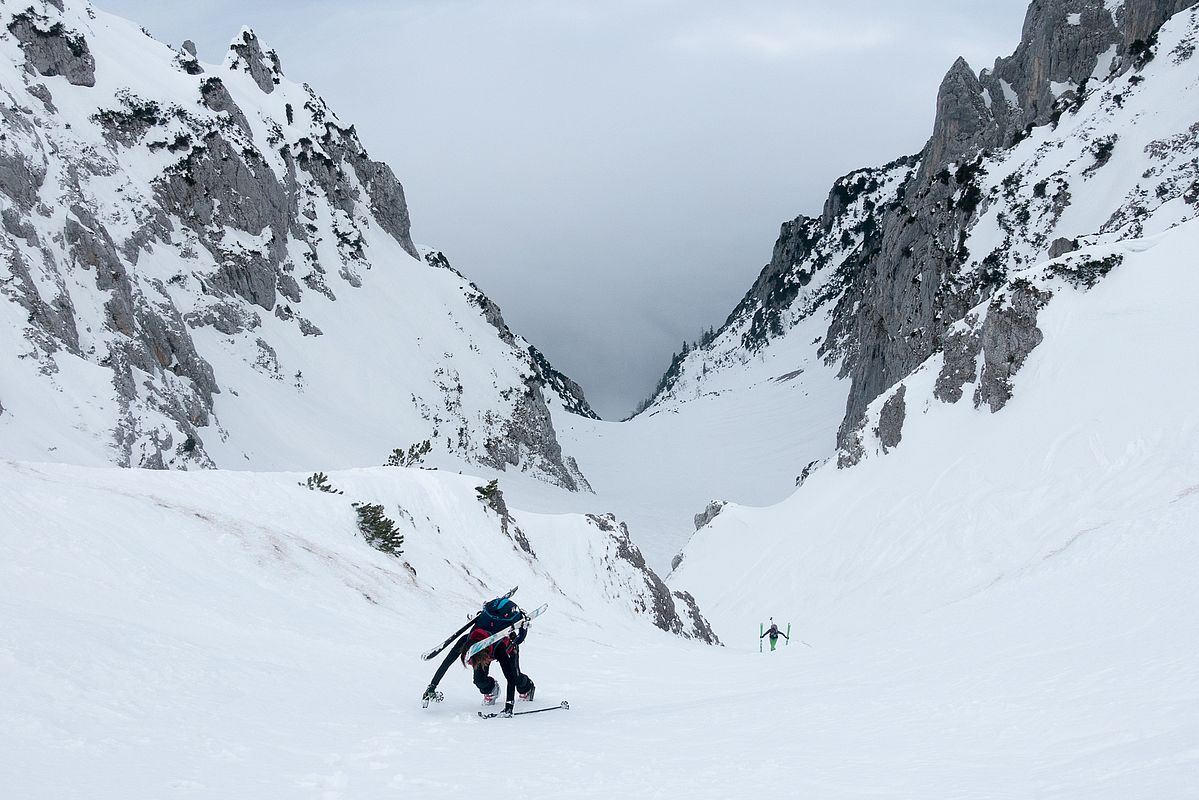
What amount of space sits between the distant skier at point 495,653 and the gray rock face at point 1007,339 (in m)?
27.4

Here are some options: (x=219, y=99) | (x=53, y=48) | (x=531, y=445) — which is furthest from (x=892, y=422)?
(x=53, y=48)

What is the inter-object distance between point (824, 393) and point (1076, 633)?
97.3 m

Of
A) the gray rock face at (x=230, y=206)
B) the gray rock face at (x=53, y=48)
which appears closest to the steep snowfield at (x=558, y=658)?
the gray rock face at (x=230, y=206)

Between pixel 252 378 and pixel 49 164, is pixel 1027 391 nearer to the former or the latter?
pixel 252 378

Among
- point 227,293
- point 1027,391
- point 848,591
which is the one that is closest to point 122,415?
point 227,293

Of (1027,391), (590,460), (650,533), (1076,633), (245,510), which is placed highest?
(590,460)

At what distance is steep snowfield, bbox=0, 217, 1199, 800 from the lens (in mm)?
5043

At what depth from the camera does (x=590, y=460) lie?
93.4 meters

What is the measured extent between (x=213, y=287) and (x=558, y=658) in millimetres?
51929

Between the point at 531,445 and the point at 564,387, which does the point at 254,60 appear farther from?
the point at 564,387

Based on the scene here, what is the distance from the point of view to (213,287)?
182 ft

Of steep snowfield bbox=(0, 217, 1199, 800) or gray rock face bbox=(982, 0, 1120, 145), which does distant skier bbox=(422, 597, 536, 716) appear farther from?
gray rock face bbox=(982, 0, 1120, 145)

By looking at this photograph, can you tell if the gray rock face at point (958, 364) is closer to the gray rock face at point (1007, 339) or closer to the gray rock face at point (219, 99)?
the gray rock face at point (1007, 339)

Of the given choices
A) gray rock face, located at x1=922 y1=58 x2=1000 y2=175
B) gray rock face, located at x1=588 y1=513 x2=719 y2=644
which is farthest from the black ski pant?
gray rock face, located at x1=922 y1=58 x2=1000 y2=175
